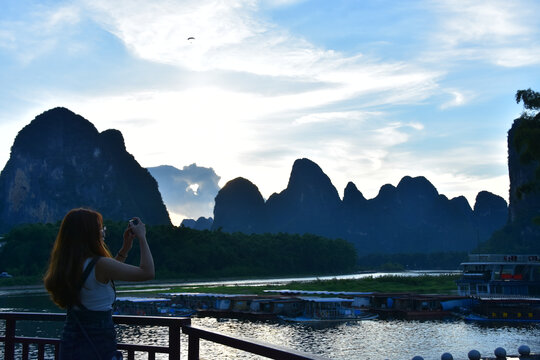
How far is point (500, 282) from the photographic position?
4628 cm

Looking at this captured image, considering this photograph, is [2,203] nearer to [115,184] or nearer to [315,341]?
[115,184]

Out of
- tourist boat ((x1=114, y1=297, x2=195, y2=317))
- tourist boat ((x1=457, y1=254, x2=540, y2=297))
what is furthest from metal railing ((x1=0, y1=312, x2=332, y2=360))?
tourist boat ((x1=457, y1=254, x2=540, y2=297))

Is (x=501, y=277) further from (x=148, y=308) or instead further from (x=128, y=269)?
(x=128, y=269)

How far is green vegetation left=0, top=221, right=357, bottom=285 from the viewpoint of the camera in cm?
7231

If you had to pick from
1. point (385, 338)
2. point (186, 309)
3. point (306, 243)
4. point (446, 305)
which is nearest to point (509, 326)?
point (446, 305)

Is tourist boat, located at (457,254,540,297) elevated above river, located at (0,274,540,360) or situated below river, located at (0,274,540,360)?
above

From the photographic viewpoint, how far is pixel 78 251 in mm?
3576

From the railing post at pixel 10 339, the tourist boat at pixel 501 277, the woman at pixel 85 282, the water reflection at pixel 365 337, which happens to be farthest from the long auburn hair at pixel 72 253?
the tourist boat at pixel 501 277

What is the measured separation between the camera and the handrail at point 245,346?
280 centimetres

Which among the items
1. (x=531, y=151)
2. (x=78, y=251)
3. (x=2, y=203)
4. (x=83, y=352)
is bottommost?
(x=83, y=352)

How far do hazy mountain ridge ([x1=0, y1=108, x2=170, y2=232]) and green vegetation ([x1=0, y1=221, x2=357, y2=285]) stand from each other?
40849mm

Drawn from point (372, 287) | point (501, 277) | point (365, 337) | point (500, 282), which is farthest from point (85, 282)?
point (372, 287)

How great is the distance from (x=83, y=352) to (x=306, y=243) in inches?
4307

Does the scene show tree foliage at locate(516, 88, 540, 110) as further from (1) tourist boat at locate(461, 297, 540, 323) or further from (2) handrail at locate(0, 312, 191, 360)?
(2) handrail at locate(0, 312, 191, 360)
